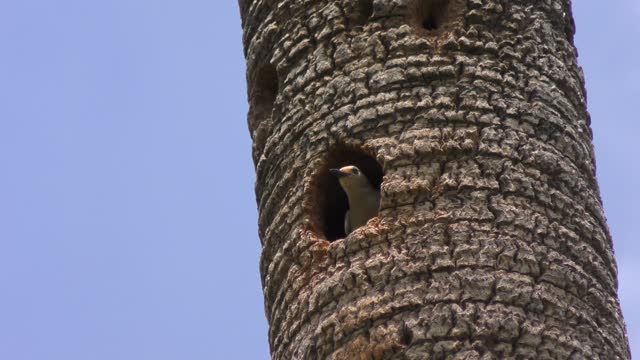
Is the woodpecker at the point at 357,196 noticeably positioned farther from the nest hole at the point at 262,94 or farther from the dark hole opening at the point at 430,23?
the nest hole at the point at 262,94

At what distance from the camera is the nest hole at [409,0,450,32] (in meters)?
7.93

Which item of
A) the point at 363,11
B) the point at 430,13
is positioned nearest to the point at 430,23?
the point at 430,13

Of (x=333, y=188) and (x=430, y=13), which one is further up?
(x=430, y=13)

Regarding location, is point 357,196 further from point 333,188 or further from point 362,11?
point 362,11

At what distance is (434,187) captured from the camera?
7.21 metres

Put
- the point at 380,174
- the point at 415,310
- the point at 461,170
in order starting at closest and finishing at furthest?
1. the point at 415,310
2. the point at 461,170
3. the point at 380,174

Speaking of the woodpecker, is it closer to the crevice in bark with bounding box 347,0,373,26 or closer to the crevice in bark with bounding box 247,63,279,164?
the crevice in bark with bounding box 347,0,373,26

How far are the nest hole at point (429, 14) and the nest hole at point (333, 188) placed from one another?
2.36 feet

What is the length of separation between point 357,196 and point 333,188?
25 cm

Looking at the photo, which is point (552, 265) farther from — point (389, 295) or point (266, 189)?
point (266, 189)

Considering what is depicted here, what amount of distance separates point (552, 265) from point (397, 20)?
59.8 inches

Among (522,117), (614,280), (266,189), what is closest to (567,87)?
(522,117)

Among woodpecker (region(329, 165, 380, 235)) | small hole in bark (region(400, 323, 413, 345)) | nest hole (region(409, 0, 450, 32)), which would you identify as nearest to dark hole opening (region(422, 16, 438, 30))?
nest hole (region(409, 0, 450, 32))

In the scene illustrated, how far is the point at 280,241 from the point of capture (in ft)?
25.1
